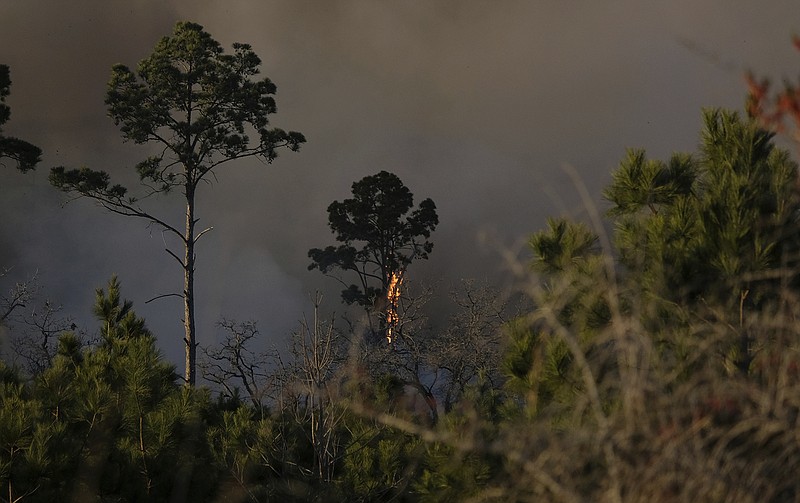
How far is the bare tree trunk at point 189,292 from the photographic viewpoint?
877 inches

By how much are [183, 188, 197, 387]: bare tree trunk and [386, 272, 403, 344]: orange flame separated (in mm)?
6118

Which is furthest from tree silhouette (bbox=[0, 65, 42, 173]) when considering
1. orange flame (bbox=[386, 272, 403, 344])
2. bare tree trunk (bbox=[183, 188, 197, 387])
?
orange flame (bbox=[386, 272, 403, 344])

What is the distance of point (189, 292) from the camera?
23.0 m

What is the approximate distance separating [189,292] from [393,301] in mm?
6416

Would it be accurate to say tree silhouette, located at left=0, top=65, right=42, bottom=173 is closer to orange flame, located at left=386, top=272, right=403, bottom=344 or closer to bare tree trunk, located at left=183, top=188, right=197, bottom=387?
bare tree trunk, located at left=183, top=188, right=197, bottom=387

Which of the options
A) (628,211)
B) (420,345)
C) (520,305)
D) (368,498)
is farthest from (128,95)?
(628,211)

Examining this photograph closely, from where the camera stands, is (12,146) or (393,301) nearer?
(12,146)

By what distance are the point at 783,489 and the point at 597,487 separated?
81cm

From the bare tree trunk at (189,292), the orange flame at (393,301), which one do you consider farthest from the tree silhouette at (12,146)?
the orange flame at (393,301)

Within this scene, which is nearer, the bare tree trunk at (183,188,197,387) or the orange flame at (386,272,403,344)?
the bare tree trunk at (183,188,197,387)

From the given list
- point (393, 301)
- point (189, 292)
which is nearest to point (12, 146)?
point (189, 292)

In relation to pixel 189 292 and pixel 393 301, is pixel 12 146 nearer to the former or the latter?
pixel 189 292

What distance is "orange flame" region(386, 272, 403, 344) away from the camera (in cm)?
2714

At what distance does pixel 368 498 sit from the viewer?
1077 cm
